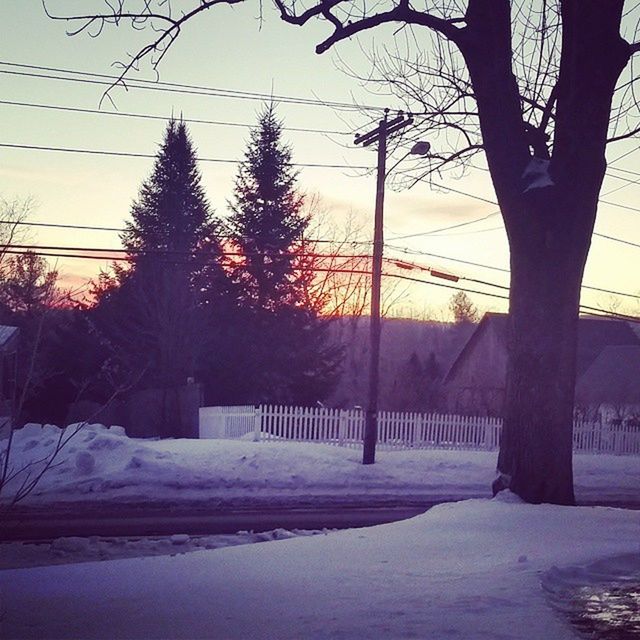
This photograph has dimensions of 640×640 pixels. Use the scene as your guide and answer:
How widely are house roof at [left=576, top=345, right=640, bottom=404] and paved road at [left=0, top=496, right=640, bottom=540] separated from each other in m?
26.7

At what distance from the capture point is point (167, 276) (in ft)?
111

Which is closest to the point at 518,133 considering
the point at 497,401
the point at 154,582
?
the point at 154,582

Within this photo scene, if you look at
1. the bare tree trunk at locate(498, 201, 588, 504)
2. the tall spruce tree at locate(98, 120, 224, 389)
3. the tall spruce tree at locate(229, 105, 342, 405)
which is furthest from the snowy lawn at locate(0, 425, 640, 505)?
the tall spruce tree at locate(229, 105, 342, 405)

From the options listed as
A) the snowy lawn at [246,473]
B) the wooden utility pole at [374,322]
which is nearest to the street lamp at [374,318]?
the wooden utility pole at [374,322]

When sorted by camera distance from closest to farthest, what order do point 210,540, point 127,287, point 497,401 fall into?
point 210,540
point 127,287
point 497,401

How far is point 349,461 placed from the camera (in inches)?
885

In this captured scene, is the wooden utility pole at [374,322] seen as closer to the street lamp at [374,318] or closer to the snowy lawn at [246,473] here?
the street lamp at [374,318]

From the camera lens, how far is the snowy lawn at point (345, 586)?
5.39 m

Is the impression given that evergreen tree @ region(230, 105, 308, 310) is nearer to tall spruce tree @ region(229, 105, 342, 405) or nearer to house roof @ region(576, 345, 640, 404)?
tall spruce tree @ region(229, 105, 342, 405)

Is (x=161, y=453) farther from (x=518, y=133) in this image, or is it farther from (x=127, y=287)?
(x=127, y=287)

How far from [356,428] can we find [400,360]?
184ft

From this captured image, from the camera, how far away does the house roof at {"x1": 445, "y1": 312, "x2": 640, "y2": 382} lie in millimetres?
49906

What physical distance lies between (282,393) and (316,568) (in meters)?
35.0

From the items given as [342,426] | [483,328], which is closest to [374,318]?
[342,426]
